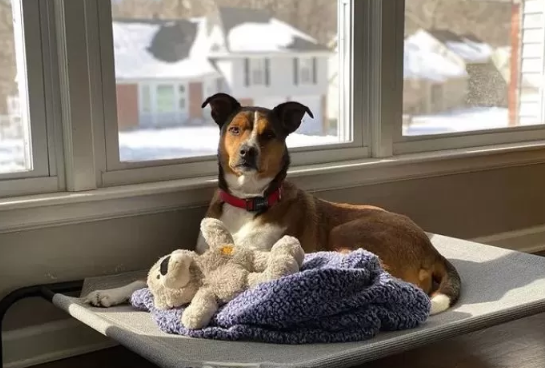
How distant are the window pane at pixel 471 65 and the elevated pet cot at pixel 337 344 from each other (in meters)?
0.92

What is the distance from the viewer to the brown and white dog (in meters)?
2.10

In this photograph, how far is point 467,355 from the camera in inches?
91.4

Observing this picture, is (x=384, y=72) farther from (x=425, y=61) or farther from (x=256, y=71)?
(x=256, y=71)

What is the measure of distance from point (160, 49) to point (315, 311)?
42.9 inches

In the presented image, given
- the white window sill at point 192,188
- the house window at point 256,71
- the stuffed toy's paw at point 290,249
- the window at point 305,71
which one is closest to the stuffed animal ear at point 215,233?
the stuffed toy's paw at point 290,249

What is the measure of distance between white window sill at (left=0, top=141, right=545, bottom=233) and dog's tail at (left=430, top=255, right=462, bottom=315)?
0.64m

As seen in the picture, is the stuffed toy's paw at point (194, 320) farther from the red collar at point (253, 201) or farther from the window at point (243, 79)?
the window at point (243, 79)

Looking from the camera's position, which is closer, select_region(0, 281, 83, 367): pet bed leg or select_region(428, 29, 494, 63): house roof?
select_region(0, 281, 83, 367): pet bed leg

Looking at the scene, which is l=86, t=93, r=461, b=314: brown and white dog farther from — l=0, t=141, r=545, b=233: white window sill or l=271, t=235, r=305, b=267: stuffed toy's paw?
l=271, t=235, r=305, b=267: stuffed toy's paw

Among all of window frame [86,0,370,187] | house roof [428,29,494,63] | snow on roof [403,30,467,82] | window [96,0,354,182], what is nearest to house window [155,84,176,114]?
window [96,0,354,182]

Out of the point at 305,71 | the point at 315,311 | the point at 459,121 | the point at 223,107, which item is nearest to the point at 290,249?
the point at 315,311

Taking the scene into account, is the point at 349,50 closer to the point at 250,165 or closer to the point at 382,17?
the point at 382,17

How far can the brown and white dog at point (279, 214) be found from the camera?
2096mm

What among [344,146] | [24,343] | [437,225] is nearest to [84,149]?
[24,343]
